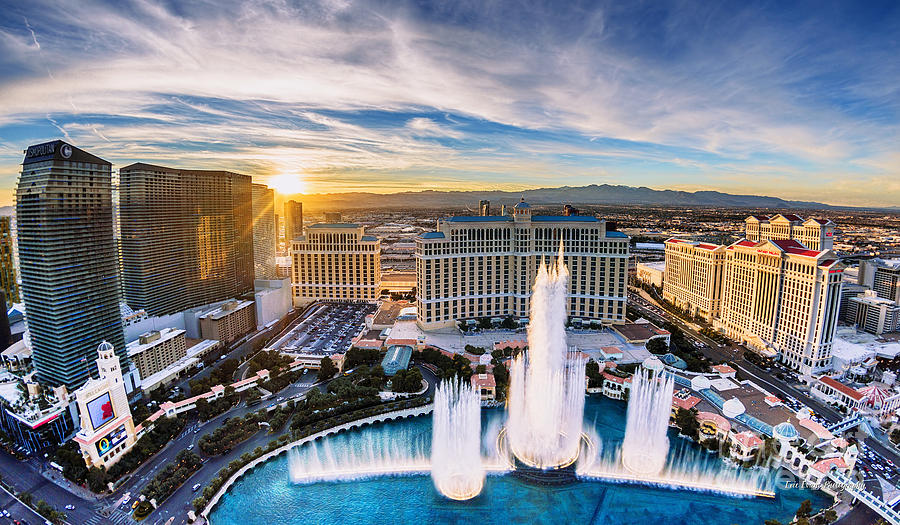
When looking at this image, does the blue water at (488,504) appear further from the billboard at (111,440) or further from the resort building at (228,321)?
the resort building at (228,321)

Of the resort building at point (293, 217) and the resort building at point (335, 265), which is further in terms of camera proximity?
the resort building at point (293, 217)

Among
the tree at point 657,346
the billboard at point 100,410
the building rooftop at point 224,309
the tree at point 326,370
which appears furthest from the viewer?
the building rooftop at point 224,309

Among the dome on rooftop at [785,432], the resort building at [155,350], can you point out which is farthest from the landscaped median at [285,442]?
the dome on rooftop at [785,432]

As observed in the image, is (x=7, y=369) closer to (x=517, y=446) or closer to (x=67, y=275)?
(x=67, y=275)

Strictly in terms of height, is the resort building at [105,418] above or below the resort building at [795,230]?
below

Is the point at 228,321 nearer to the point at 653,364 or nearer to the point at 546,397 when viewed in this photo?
the point at 546,397

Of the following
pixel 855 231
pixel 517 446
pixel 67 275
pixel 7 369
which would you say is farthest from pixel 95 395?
pixel 855 231

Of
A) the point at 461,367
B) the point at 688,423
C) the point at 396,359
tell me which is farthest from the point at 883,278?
the point at 396,359
